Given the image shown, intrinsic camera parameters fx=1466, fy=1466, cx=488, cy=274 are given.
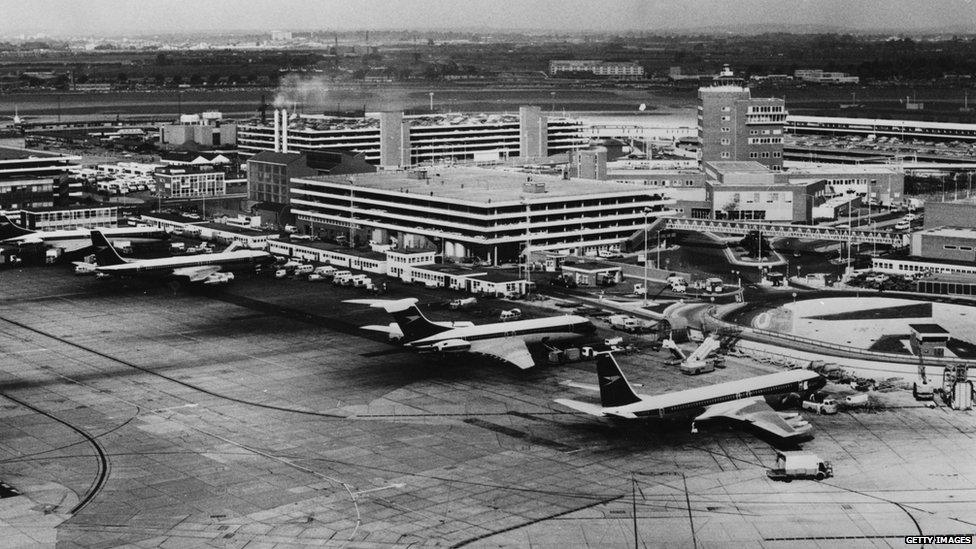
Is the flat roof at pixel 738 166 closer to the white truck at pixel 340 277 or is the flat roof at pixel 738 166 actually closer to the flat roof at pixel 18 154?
the white truck at pixel 340 277

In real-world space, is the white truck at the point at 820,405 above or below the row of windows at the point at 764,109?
below

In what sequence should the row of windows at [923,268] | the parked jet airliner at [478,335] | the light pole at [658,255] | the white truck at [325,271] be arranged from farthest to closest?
the light pole at [658,255], the white truck at [325,271], the row of windows at [923,268], the parked jet airliner at [478,335]

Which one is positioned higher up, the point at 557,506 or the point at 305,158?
the point at 305,158

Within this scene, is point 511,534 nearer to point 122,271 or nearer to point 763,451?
point 763,451

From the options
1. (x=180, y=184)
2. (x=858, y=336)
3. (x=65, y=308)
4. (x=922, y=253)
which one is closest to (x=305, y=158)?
(x=180, y=184)

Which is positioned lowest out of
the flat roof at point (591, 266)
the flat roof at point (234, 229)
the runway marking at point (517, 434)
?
the runway marking at point (517, 434)

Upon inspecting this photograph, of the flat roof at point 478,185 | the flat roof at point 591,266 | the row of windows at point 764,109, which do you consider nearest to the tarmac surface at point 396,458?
the flat roof at point 591,266

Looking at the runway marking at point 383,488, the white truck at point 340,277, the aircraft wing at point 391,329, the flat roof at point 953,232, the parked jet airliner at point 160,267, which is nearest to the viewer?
the runway marking at point 383,488

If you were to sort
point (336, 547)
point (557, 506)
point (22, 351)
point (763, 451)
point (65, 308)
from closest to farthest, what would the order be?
point (336, 547)
point (557, 506)
point (763, 451)
point (22, 351)
point (65, 308)

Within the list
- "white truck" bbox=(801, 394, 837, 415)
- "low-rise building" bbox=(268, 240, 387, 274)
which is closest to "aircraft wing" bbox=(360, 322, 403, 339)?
"white truck" bbox=(801, 394, 837, 415)

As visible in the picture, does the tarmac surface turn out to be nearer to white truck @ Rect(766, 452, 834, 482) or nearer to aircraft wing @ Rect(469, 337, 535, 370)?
white truck @ Rect(766, 452, 834, 482)
